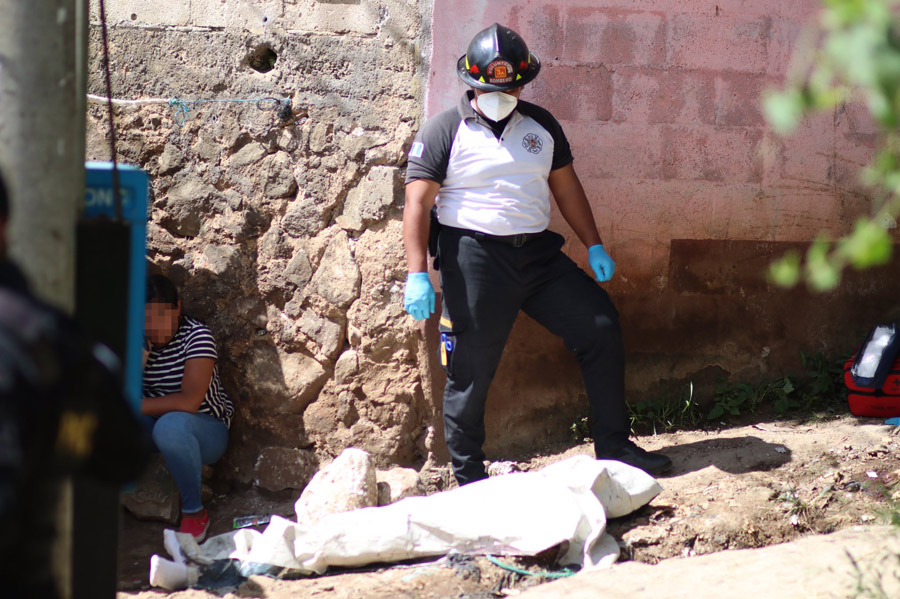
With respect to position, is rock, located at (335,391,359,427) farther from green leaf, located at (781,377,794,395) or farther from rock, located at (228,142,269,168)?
green leaf, located at (781,377,794,395)

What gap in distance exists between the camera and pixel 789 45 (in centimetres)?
414

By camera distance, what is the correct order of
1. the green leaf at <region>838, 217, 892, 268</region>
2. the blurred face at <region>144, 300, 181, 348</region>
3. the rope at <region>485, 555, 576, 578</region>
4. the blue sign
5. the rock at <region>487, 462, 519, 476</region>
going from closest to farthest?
1. the green leaf at <region>838, 217, 892, 268</region>
2. the blue sign
3. the rope at <region>485, 555, 576, 578</region>
4. the blurred face at <region>144, 300, 181, 348</region>
5. the rock at <region>487, 462, 519, 476</region>

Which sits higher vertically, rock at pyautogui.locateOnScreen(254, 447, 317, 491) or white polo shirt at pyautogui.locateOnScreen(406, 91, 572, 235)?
white polo shirt at pyautogui.locateOnScreen(406, 91, 572, 235)

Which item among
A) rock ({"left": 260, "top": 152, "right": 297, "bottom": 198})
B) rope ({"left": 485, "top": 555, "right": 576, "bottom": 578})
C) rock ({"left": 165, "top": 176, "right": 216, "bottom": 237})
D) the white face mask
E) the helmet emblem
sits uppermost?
the helmet emblem

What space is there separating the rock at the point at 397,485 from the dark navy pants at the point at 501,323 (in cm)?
24

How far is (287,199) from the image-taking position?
13.4 ft

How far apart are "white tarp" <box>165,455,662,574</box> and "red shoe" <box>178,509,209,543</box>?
339 mm

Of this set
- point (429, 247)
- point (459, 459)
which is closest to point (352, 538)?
point (459, 459)

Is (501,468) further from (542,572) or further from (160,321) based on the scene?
(160,321)

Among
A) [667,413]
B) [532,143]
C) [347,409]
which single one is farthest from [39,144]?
[667,413]

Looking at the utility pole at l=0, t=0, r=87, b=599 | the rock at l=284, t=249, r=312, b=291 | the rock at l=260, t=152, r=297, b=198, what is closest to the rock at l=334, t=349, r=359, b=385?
the rock at l=284, t=249, r=312, b=291

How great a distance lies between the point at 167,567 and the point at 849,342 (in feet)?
10.3

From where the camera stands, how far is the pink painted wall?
157 inches

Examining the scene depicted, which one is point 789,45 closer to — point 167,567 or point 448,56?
point 448,56
